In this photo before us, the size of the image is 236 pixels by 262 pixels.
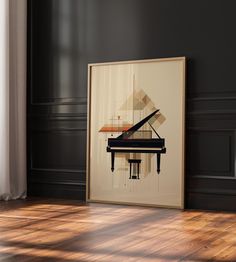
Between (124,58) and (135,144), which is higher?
(124,58)

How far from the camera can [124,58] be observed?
4699 mm

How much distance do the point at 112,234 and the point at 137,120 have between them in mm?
1625

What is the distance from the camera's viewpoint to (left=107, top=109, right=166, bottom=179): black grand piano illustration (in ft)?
14.8

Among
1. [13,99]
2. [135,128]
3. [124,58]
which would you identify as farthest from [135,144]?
[13,99]

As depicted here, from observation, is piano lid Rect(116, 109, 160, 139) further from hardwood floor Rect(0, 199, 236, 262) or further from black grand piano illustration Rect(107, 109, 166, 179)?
hardwood floor Rect(0, 199, 236, 262)

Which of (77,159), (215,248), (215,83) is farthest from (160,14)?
(215,248)

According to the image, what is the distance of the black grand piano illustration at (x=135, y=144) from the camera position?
178 inches

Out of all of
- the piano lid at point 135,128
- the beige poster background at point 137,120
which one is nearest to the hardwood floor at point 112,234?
the beige poster background at point 137,120

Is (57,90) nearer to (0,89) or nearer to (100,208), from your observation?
(0,89)

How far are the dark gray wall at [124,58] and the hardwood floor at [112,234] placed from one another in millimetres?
490

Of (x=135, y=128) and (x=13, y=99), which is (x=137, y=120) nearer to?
(x=135, y=128)

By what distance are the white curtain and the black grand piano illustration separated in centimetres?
95

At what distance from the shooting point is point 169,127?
4465 mm

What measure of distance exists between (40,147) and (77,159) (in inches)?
18.0
